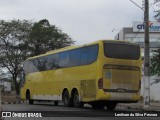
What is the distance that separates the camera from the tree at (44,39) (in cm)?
6919

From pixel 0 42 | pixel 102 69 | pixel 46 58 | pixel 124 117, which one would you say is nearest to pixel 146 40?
pixel 102 69

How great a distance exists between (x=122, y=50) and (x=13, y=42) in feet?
151

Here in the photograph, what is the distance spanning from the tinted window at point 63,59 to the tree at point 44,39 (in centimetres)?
3841

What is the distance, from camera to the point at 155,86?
44.0 metres

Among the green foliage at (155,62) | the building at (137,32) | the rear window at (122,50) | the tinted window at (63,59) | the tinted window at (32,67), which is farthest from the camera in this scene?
the building at (137,32)

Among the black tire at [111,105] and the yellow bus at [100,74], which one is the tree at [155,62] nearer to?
the yellow bus at [100,74]

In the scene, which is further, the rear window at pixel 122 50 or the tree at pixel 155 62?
the tree at pixel 155 62

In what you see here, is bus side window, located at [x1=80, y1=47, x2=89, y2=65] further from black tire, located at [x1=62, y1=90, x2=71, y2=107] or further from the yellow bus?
black tire, located at [x1=62, y1=90, x2=71, y2=107]

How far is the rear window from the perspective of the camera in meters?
25.2

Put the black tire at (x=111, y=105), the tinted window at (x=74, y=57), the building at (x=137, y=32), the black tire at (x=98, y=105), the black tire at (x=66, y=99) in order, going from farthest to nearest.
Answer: the building at (x=137, y=32) → the black tire at (x=66, y=99) → the black tire at (x=98, y=105) → the black tire at (x=111, y=105) → the tinted window at (x=74, y=57)

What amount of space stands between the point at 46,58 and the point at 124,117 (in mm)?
19781

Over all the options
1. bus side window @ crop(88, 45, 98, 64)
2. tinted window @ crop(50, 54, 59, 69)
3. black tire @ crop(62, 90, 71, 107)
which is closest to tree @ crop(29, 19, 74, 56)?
tinted window @ crop(50, 54, 59, 69)

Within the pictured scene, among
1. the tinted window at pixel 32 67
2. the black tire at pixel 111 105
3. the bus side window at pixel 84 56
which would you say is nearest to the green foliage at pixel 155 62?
the black tire at pixel 111 105

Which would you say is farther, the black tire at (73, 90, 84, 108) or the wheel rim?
the wheel rim
